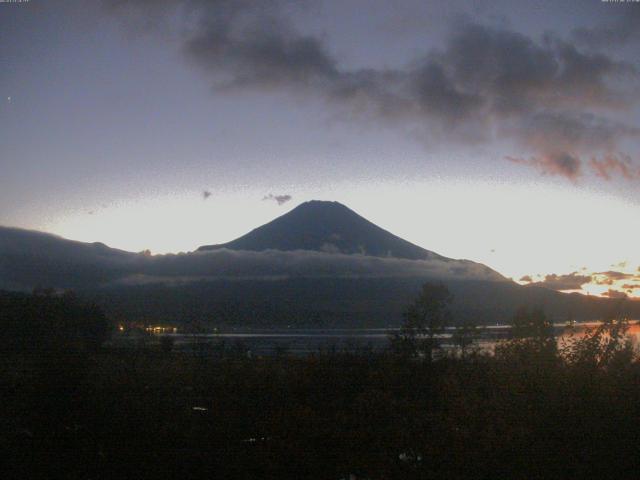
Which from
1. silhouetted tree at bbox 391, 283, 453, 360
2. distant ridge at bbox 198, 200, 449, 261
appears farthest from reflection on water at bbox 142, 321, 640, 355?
distant ridge at bbox 198, 200, 449, 261

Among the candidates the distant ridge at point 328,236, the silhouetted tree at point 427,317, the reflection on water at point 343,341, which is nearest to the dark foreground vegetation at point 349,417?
the reflection on water at point 343,341

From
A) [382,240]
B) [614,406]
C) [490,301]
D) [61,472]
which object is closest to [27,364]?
[61,472]

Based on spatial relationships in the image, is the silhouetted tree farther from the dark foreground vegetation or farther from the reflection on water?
the dark foreground vegetation

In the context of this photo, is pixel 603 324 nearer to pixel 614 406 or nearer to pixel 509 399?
pixel 614 406

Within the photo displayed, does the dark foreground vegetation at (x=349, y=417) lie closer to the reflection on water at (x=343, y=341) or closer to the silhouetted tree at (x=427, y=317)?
the reflection on water at (x=343, y=341)

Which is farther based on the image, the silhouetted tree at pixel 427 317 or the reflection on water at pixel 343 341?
the silhouetted tree at pixel 427 317

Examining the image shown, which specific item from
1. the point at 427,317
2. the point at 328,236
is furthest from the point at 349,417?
the point at 328,236

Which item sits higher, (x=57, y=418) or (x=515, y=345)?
(x=515, y=345)
